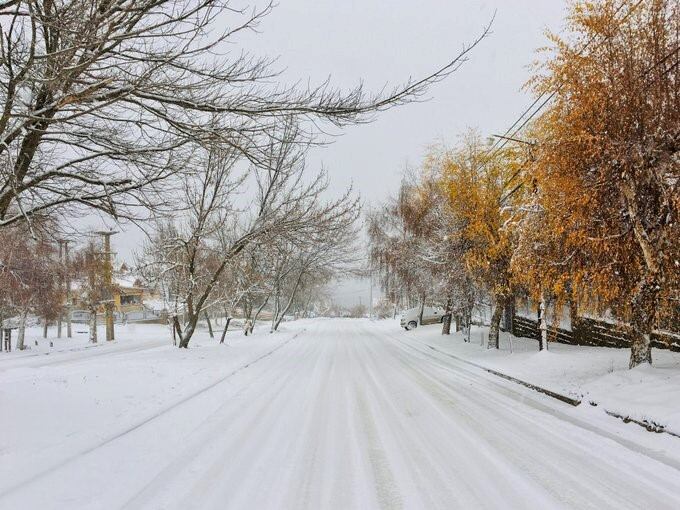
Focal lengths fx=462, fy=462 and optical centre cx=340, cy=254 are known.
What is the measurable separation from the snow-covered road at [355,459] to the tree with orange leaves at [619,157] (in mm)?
3095

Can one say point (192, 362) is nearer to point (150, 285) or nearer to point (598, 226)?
point (150, 285)

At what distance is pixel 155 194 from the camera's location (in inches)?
265

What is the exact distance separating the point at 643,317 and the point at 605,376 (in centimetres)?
144

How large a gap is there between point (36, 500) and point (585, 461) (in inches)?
Answer: 213

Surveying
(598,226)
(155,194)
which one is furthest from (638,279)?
(155,194)

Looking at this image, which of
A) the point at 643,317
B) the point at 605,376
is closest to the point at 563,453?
the point at 605,376

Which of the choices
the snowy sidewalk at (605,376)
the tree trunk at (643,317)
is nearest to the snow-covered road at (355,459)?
the snowy sidewalk at (605,376)

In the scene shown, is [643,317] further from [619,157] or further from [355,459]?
[355,459]

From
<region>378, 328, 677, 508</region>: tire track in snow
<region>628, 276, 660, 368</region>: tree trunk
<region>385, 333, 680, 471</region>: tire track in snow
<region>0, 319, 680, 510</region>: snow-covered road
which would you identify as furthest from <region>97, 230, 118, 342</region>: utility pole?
<region>628, 276, 660, 368</region>: tree trunk

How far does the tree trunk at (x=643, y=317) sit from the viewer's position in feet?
28.7

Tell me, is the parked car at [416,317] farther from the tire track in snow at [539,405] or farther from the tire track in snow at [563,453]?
the tire track in snow at [563,453]

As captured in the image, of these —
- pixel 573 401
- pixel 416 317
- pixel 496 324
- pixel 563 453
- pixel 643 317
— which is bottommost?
pixel 416 317

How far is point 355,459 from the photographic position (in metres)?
5.04

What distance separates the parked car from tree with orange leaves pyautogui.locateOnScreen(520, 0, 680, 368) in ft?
88.5
